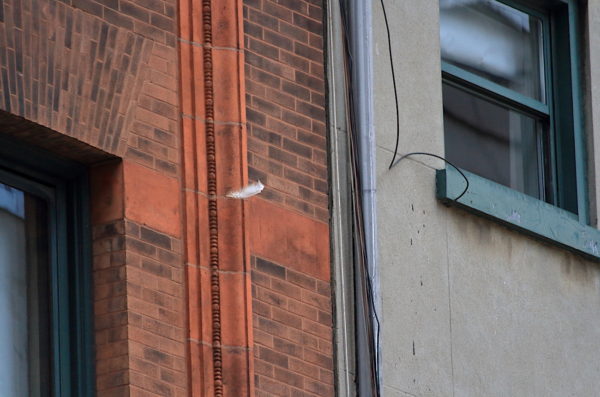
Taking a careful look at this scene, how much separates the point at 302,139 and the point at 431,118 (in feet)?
3.94

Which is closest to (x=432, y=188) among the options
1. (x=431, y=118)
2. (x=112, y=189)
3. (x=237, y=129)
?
(x=431, y=118)

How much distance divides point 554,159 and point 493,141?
1.97 feet

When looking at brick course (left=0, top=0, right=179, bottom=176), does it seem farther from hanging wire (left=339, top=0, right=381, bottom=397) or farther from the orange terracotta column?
hanging wire (left=339, top=0, right=381, bottom=397)

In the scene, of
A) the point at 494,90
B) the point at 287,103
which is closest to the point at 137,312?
the point at 287,103

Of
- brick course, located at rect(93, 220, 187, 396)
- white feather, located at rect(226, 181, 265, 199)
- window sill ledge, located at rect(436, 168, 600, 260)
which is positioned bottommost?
brick course, located at rect(93, 220, 187, 396)

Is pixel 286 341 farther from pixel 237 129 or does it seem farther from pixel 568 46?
pixel 568 46

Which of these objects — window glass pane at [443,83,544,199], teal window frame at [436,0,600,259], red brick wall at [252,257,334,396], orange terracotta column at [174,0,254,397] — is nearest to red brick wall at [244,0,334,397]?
red brick wall at [252,257,334,396]

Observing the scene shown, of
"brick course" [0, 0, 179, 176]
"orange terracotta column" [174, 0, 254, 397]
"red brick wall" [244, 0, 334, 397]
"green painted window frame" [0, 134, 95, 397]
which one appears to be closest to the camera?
"brick course" [0, 0, 179, 176]

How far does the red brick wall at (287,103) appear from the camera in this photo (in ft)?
34.7

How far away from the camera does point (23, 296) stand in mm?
9734

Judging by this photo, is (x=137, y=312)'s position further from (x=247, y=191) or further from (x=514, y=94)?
(x=514, y=94)

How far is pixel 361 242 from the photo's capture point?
10.9m

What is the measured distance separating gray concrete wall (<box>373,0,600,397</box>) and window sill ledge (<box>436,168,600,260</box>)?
0.06m

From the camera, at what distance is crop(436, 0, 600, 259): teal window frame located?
11734 mm
